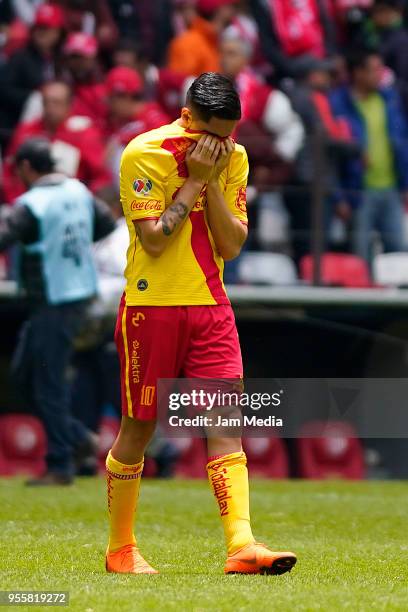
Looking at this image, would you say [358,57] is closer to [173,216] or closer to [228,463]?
[173,216]

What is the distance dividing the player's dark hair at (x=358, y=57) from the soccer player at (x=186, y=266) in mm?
8162

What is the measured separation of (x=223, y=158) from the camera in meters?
6.08

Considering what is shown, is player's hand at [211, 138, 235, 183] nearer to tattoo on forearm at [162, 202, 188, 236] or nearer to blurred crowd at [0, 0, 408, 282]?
tattoo on forearm at [162, 202, 188, 236]

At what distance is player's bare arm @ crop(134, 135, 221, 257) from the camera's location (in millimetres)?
6008

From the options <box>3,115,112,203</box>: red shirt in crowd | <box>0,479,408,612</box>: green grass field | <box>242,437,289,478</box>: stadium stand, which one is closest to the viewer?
<box>0,479,408,612</box>: green grass field

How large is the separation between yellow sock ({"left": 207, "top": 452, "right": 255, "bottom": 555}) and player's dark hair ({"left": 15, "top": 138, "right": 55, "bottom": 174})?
5180 millimetres

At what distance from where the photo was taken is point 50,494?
10203 millimetres

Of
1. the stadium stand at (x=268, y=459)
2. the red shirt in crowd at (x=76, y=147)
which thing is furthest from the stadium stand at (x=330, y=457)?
the red shirt in crowd at (x=76, y=147)

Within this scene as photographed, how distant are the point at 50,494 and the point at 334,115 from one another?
17.5ft

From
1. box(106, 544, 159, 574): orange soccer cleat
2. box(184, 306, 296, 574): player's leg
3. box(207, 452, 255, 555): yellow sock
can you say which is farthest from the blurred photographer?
box(207, 452, 255, 555): yellow sock

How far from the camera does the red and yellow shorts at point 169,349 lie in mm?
6129

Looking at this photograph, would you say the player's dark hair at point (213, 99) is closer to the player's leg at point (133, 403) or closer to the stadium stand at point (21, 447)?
the player's leg at point (133, 403)

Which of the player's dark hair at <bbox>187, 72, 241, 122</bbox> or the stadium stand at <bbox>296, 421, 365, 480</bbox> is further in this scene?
the stadium stand at <bbox>296, 421, 365, 480</bbox>
